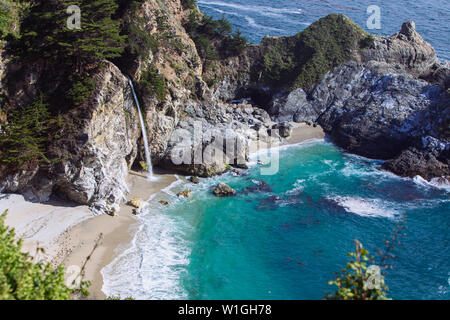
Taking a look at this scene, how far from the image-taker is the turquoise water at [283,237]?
2633 cm

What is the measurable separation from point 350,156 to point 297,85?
14057 mm

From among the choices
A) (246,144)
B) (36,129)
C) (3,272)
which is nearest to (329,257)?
(246,144)

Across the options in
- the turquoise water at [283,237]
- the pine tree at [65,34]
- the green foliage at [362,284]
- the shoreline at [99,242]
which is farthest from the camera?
the pine tree at [65,34]

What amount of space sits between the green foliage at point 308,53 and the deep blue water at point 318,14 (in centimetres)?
1422

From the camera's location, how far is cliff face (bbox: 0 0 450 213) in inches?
1262

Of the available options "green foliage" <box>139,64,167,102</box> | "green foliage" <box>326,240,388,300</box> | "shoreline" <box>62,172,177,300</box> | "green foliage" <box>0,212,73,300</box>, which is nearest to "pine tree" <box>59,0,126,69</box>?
"green foliage" <box>139,64,167,102</box>

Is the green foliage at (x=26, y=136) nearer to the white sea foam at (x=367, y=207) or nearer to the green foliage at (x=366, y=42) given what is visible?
the white sea foam at (x=367, y=207)

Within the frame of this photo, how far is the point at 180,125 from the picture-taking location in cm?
4297

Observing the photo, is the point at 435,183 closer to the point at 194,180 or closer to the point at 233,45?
the point at 194,180

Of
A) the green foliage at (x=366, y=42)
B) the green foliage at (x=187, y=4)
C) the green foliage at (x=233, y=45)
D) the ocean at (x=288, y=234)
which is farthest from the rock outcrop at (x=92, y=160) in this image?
the green foliage at (x=366, y=42)

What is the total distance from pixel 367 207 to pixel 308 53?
1198 inches

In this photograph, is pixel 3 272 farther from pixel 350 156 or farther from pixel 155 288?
pixel 350 156

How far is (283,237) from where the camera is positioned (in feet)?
105

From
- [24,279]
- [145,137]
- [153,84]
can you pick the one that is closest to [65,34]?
[153,84]
